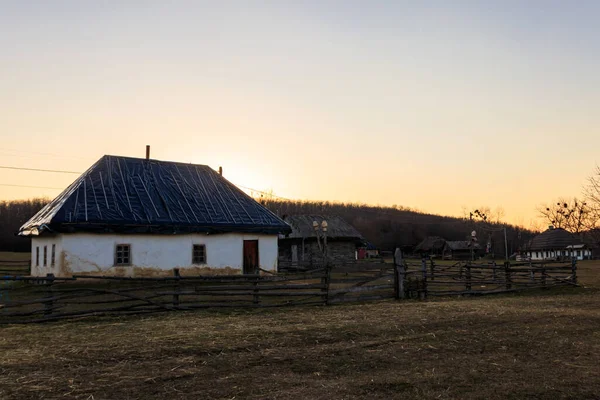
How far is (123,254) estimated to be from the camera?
23.2 meters

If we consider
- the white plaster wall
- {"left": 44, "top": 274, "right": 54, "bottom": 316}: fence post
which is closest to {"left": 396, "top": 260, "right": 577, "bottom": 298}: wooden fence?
{"left": 44, "top": 274, "right": 54, "bottom": 316}: fence post

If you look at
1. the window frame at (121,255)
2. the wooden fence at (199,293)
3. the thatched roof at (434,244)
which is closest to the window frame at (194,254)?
the window frame at (121,255)

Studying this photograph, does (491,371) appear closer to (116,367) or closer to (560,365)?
(560,365)

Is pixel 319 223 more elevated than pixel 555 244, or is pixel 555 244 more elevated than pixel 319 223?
pixel 319 223

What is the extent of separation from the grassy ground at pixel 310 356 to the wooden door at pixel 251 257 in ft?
41.8

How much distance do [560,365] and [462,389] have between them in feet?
7.64

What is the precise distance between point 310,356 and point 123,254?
16711 millimetres

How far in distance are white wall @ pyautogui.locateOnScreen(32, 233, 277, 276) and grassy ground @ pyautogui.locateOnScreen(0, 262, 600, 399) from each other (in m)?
10.2

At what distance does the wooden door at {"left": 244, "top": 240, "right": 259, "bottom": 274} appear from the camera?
1047 inches

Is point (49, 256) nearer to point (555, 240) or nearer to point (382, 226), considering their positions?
point (555, 240)

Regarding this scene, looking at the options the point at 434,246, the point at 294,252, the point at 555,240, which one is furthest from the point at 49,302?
the point at 434,246

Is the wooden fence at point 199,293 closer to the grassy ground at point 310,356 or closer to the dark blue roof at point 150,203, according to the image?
the grassy ground at point 310,356

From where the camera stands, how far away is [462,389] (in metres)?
6.70

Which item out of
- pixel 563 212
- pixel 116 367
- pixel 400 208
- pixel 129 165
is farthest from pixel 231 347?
pixel 400 208
